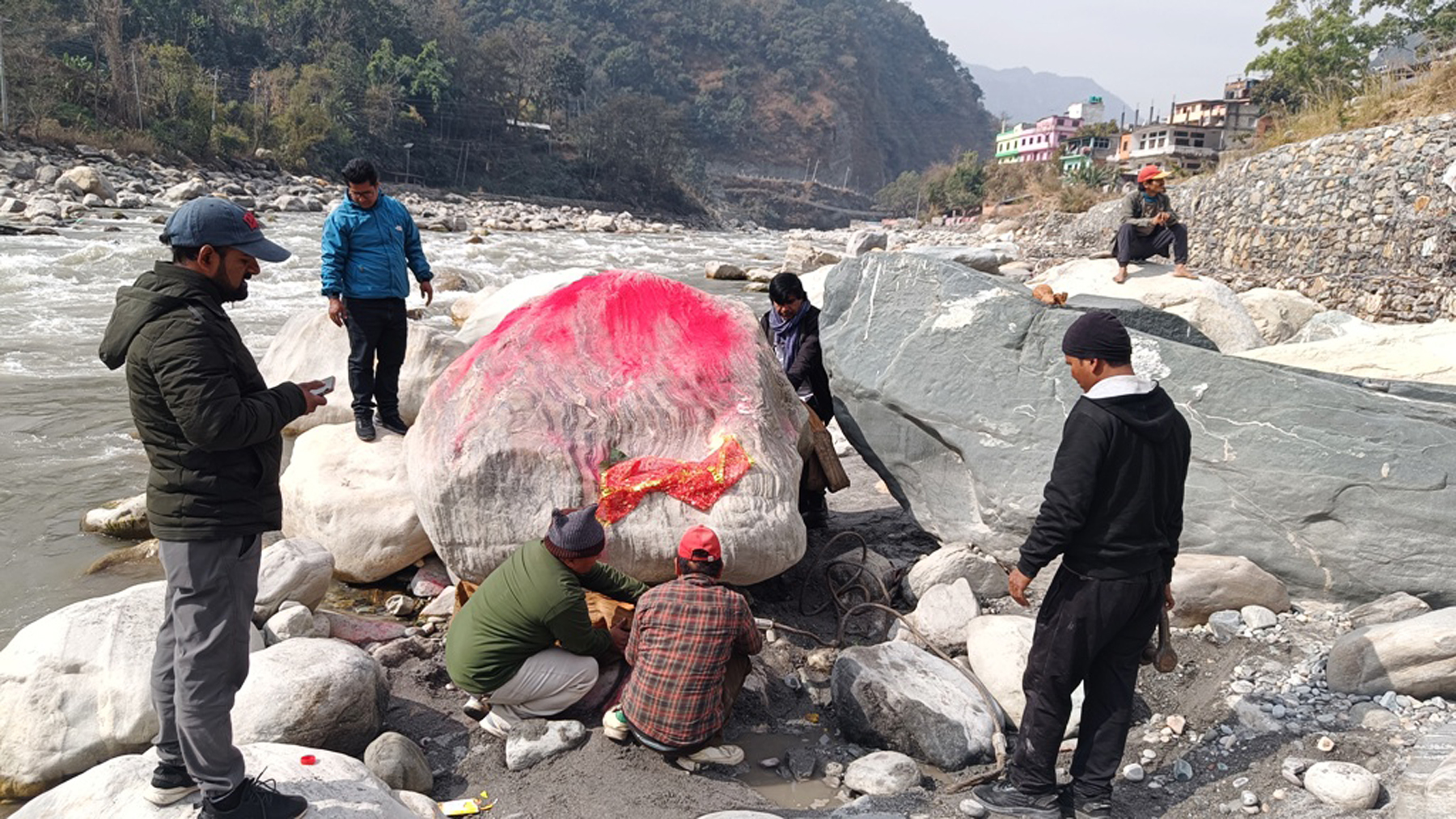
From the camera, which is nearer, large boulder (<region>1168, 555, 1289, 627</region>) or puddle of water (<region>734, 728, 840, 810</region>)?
puddle of water (<region>734, 728, 840, 810</region>)

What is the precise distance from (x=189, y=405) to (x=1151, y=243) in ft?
24.3

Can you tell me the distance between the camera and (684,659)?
3.12 meters

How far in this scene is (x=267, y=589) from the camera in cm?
383

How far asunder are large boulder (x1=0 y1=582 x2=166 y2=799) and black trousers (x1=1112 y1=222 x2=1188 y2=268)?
23.6 feet

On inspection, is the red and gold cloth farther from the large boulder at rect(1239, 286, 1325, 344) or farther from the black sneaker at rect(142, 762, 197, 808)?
the large boulder at rect(1239, 286, 1325, 344)

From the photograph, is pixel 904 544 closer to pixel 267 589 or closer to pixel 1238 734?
pixel 1238 734

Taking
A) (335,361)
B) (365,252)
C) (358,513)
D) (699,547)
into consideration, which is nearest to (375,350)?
(365,252)

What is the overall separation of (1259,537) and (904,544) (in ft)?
5.81

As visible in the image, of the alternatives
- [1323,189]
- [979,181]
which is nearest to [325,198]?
Result: [1323,189]

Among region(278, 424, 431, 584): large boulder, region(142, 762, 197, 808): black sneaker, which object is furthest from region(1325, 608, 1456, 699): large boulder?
region(278, 424, 431, 584): large boulder

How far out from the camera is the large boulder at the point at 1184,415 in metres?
3.79

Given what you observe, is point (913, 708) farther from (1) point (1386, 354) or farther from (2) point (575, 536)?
(1) point (1386, 354)

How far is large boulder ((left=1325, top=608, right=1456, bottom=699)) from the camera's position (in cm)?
311

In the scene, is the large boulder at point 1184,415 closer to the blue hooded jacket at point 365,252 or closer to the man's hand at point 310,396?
the blue hooded jacket at point 365,252
